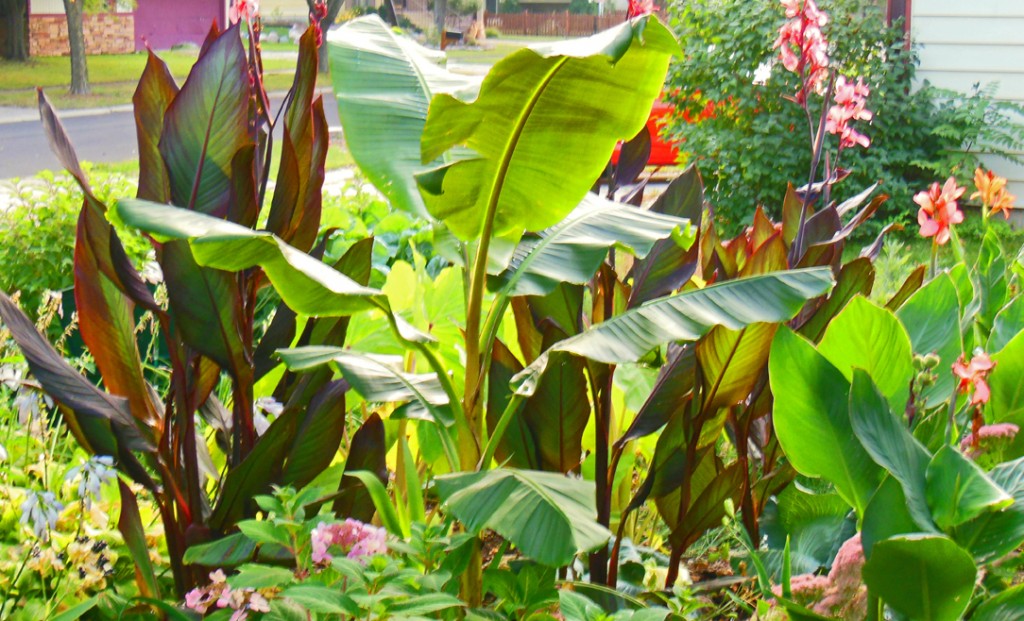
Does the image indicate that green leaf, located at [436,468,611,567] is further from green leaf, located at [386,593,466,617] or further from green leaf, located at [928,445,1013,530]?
green leaf, located at [928,445,1013,530]

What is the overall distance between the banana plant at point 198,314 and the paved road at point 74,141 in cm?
913

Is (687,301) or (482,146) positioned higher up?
(482,146)

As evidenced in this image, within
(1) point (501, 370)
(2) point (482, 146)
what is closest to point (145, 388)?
(1) point (501, 370)

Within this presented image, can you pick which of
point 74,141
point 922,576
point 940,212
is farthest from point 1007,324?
point 74,141

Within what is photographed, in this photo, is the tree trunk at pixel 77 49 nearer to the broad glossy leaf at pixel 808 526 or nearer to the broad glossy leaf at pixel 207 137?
the broad glossy leaf at pixel 207 137

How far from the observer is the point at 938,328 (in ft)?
6.65

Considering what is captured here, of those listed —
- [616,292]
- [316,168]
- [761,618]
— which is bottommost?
[761,618]

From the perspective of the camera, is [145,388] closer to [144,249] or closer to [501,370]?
[501,370]

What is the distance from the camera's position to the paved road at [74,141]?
38.6 ft

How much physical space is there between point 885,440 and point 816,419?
17 centimetres

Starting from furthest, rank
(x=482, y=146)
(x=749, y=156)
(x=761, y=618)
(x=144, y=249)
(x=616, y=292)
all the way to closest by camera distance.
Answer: (x=749, y=156) → (x=144, y=249) → (x=616, y=292) → (x=761, y=618) → (x=482, y=146)

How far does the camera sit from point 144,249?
3.66 m

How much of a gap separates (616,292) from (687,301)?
0.48 meters

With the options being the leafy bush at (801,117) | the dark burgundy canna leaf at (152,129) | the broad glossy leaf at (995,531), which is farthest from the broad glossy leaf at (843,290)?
the leafy bush at (801,117)
